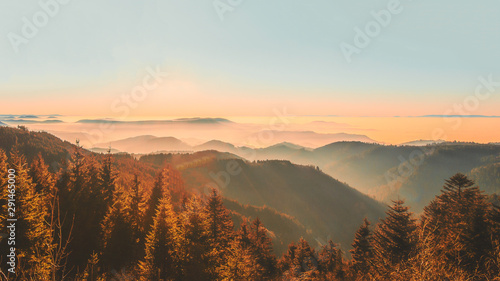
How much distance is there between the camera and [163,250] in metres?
19.2

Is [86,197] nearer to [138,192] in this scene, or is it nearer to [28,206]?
[138,192]

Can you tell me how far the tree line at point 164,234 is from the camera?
17.7m

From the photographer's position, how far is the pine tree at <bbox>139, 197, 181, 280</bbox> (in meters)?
18.4

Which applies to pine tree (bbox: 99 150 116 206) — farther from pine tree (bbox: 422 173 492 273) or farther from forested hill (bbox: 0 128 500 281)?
pine tree (bbox: 422 173 492 273)

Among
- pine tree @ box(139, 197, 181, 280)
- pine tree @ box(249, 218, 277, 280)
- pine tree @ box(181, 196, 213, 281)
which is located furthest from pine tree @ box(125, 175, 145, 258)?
pine tree @ box(249, 218, 277, 280)

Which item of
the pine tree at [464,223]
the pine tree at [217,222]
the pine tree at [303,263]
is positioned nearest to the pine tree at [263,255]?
the pine tree at [303,263]

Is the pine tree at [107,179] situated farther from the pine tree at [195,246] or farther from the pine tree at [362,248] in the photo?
the pine tree at [362,248]

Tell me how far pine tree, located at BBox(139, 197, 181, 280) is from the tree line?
75 mm

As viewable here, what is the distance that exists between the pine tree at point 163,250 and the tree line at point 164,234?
0.07 meters

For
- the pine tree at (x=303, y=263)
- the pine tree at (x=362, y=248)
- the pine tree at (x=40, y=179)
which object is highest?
the pine tree at (x=40, y=179)

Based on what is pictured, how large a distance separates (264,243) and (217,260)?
19915 millimetres

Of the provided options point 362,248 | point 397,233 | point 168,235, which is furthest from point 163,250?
point 362,248

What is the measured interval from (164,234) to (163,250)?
3.96 feet

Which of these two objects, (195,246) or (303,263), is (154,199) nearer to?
(195,246)
